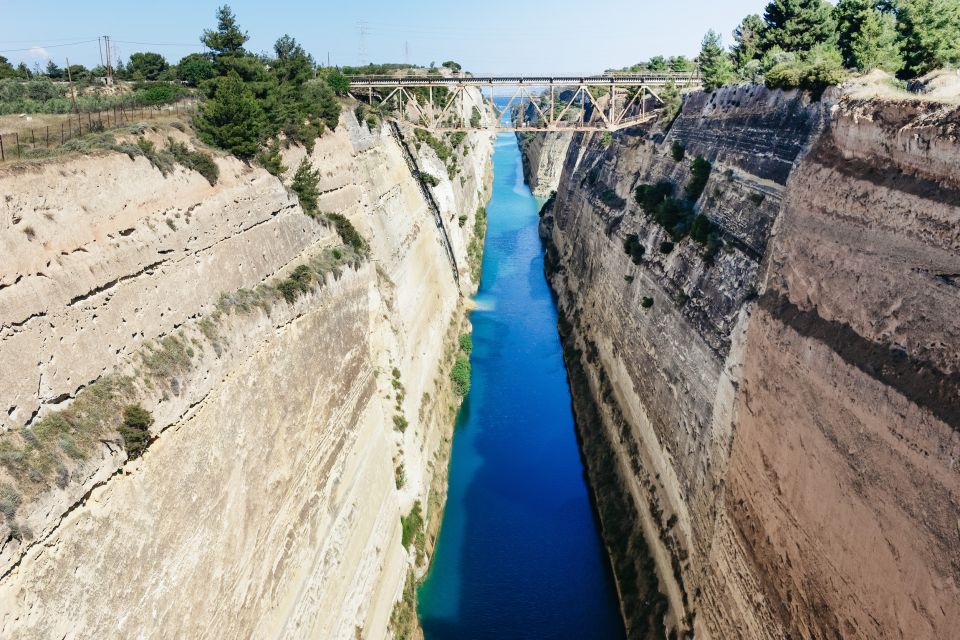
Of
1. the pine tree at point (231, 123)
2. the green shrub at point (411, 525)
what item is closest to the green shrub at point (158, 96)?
the pine tree at point (231, 123)

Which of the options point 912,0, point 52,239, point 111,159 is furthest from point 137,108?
point 912,0

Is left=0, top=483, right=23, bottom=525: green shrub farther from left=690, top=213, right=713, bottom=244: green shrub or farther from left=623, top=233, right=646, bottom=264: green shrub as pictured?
left=623, top=233, right=646, bottom=264: green shrub

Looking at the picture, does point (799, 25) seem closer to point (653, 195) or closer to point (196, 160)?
point (653, 195)

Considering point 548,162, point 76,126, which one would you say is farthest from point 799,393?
point 548,162

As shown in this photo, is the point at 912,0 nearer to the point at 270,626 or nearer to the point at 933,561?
the point at 933,561

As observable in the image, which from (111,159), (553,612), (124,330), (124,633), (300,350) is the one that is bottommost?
(553,612)

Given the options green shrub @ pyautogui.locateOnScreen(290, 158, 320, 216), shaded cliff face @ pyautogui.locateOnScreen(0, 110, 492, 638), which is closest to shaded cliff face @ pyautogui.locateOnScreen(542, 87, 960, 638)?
shaded cliff face @ pyautogui.locateOnScreen(0, 110, 492, 638)
